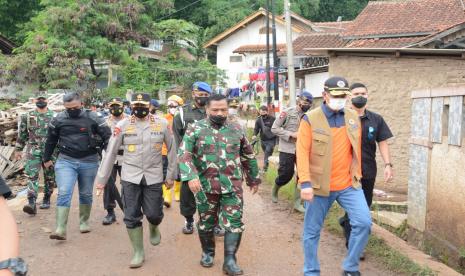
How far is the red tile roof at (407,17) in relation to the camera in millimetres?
18450

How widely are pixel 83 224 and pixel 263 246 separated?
262 centimetres

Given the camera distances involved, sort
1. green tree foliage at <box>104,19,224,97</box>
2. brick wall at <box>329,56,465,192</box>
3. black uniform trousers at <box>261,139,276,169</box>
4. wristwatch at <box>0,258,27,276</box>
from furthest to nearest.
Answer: green tree foliage at <box>104,19,224,97</box>, black uniform trousers at <box>261,139,276,169</box>, brick wall at <box>329,56,465,192</box>, wristwatch at <box>0,258,27,276</box>

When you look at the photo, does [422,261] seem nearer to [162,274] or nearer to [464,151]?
[464,151]

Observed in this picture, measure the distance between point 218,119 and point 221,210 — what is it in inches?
37.5

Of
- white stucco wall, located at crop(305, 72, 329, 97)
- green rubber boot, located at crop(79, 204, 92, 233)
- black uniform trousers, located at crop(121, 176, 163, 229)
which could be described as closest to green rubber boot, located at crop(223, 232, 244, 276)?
black uniform trousers, located at crop(121, 176, 163, 229)

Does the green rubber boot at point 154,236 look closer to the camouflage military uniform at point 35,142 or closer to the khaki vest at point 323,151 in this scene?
the khaki vest at point 323,151

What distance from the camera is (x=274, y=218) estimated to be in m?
8.41

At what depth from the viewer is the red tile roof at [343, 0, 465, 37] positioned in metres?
18.5

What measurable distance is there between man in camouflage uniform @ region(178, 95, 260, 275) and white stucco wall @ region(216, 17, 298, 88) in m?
31.1

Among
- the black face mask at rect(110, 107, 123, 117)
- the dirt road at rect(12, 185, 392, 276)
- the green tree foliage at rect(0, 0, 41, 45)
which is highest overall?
the green tree foliage at rect(0, 0, 41, 45)

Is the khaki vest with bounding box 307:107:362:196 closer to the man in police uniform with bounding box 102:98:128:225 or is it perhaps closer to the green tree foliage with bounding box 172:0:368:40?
the man in police uniform with bounding box 102:98:128:225

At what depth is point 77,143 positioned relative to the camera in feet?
23.2

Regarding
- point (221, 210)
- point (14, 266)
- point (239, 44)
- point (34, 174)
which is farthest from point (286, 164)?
point (239, 44)

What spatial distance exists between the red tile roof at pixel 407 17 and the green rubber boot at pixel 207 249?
14474mm
